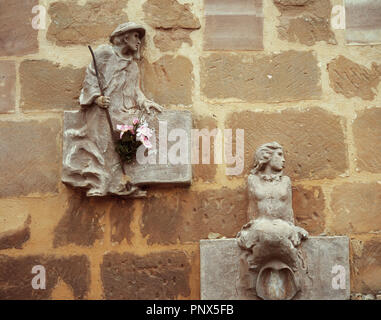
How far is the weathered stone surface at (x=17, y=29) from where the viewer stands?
14.3 feet

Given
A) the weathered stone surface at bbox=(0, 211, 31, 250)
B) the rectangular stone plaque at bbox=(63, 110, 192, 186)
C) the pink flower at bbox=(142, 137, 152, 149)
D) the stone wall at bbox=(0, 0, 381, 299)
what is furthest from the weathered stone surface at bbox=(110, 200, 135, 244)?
the weathered stone surface at bbox=(0, 211, 31, 250)

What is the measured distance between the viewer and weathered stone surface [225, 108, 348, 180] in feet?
13.7

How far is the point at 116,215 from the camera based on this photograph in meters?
4.13

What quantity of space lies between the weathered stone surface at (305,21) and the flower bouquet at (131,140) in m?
0.99

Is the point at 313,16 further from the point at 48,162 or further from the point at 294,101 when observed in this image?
the point at 48,162

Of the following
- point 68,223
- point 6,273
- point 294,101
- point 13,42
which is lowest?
point 6,273

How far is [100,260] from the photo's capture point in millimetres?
4086

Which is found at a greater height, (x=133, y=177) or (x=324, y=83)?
(x=324, y=83)

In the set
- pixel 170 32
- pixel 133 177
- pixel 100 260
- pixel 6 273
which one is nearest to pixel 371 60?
pixel 170 32

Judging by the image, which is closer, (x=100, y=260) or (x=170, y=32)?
(x=100, y=260)

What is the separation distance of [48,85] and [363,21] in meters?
1.84

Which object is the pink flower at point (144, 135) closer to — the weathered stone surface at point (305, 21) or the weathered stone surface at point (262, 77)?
the weathered stone surface at point (262, 77)

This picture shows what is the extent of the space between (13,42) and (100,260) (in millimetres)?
1358

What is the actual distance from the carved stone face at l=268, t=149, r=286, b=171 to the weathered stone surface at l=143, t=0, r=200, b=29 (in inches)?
34.9
